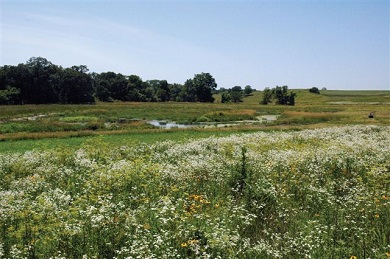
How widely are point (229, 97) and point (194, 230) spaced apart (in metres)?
163

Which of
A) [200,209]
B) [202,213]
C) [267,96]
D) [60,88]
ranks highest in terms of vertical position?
[60,88]

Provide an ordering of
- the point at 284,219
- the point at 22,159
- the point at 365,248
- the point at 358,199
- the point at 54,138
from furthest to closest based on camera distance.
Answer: the point at 54,138, the point at 22,159, the point at 358,199, the point at 284,219, the point at 365,248

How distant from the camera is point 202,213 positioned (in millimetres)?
8766

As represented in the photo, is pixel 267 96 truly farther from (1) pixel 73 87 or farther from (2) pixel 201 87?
(1) pixel 73 87

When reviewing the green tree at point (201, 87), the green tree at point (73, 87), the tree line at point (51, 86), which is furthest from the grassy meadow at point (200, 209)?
the green tree at point (201, 87)

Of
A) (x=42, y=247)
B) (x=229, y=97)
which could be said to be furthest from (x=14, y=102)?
(x=42, y=247)

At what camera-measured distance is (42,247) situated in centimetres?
739

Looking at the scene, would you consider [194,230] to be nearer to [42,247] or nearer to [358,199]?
[42,247]

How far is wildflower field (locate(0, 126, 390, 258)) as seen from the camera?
7.21 metres

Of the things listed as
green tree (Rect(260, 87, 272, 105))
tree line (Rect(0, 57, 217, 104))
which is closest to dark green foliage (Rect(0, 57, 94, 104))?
tree line (Rect(0, 57, 217, 104))

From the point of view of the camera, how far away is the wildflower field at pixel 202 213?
721 centimetres

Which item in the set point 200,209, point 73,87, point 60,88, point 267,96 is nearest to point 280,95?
point 267,96

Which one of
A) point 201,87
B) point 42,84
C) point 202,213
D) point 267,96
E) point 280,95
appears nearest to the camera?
point 202,213

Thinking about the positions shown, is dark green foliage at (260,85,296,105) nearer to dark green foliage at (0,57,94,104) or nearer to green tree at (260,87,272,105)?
green tree at (260,87,272,105)
